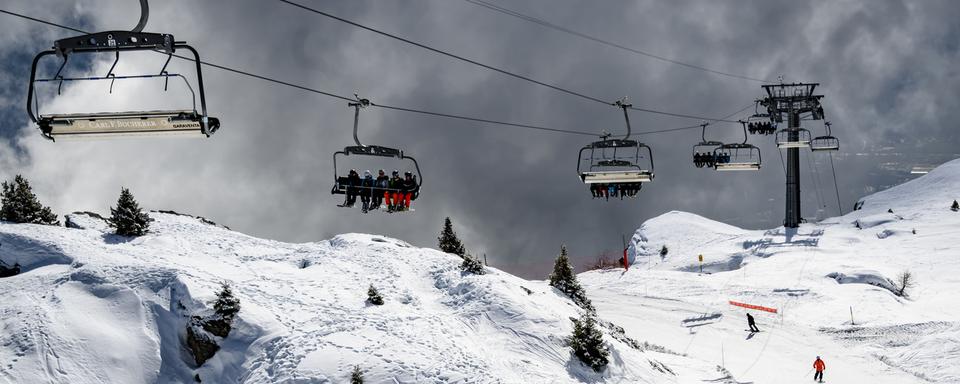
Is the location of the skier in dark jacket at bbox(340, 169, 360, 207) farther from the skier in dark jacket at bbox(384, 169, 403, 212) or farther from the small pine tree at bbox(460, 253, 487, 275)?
the small pine tree at bbox(460, 253, 487, 275)

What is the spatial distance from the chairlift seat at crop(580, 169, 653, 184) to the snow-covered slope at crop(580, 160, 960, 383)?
20.1 m

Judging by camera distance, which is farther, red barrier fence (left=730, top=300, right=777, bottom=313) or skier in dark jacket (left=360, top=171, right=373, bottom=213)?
red barrier fence (left=730, top=300, right=777, bottom=313)

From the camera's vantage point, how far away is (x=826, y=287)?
63.2m

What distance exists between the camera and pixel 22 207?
152ft

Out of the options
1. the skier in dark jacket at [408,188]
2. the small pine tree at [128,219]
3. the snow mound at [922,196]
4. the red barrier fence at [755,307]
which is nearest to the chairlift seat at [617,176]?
the skier in dark jacket at [408,188]

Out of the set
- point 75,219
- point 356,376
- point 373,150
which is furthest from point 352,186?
point 75,219

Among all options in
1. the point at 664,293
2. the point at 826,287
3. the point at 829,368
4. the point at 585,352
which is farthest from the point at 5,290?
the point at 826,287

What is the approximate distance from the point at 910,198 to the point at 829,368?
8263 cm

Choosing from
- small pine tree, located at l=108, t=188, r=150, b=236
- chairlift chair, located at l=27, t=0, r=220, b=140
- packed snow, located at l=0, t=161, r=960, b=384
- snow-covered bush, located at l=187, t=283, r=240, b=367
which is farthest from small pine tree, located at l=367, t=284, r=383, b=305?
chairlift chair, located at l=27, t=0, r=220, b=140

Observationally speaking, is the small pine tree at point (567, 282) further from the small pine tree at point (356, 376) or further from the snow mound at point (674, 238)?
the snow mound at point (674, 238)

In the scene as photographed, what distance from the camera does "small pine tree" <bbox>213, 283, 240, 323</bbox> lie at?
3222 centimetres

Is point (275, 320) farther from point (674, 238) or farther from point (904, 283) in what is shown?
point (674, 238)

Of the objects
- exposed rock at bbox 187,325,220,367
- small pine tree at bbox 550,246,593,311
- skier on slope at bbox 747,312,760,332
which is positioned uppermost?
small pine tree at bbox 550,246,593,311

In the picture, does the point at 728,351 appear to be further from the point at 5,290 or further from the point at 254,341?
the point at 5,290
